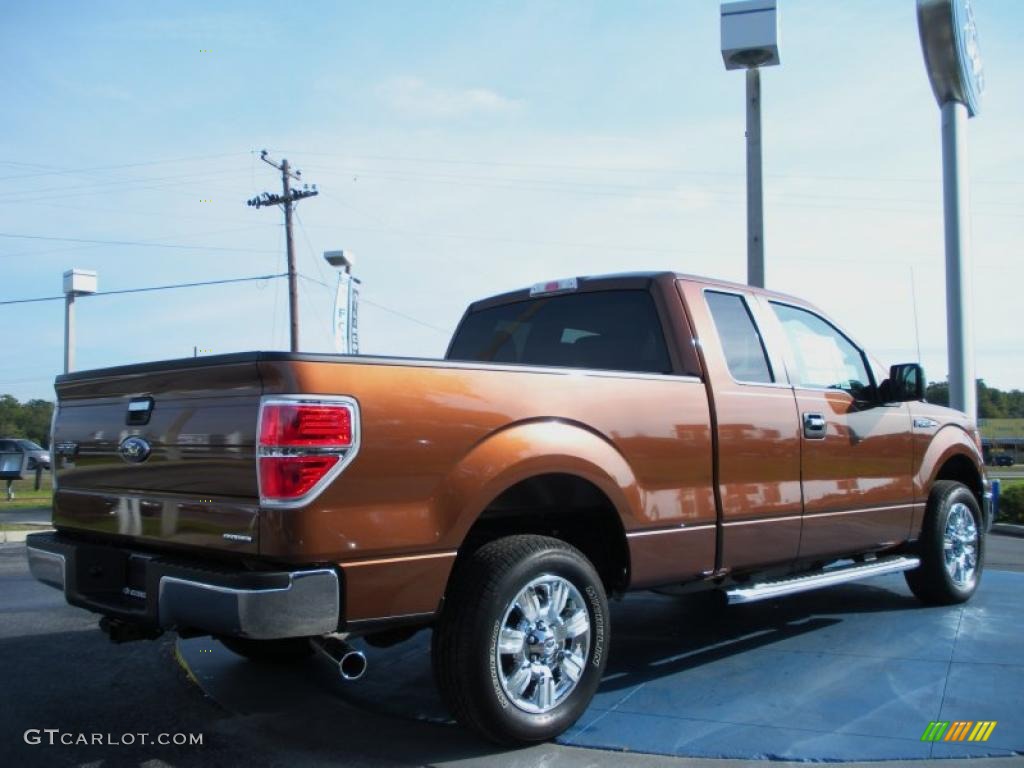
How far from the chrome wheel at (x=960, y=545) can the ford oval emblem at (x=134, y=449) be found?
4.93 m

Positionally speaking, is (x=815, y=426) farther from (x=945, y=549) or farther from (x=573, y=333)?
(x=945, y=549)

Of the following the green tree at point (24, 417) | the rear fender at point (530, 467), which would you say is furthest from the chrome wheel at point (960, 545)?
the green tree at point (24, 417)

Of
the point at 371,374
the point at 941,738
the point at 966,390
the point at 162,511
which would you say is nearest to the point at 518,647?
the point at 371,374

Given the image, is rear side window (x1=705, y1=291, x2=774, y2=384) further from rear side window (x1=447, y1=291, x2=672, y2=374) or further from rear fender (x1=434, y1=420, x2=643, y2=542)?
rear fender (x1=434, y1=420, x2=643, y2=542)

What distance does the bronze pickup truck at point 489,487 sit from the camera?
3.01 meters

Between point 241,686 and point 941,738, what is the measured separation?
3.20 meters

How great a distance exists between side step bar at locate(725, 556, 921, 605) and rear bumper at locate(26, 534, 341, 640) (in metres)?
2.17

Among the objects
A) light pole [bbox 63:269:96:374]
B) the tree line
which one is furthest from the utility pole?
the tree line

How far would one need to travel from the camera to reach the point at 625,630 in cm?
557

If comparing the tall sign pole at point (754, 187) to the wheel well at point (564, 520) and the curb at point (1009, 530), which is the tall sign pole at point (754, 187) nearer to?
the curb at point (1009, 530)

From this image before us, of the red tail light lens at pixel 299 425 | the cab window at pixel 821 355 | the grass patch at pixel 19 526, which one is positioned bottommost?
the grass patch at pixel 19 526

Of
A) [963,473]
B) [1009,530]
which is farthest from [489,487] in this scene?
[1009,530]

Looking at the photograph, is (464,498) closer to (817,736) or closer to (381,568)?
(381,568)

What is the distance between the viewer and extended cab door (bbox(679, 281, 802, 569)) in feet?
14.5
